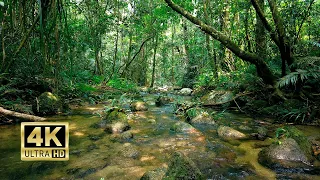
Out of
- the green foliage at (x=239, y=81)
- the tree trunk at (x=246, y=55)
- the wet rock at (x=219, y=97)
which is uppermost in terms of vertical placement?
the tree trunk at (x=246, y=55)

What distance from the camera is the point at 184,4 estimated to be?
26.8ft

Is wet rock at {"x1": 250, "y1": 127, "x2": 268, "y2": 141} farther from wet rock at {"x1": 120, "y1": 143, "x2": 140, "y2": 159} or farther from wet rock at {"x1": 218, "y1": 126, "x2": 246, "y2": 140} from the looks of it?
wet rock at {"x1": 120, "y1": 143, "x2": 140, "y2": 159}

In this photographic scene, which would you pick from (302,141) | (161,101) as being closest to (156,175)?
(302,141)

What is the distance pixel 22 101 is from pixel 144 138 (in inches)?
123

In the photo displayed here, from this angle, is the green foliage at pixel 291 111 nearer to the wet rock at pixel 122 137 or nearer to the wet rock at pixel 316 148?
the wet rock at pixel 316 148

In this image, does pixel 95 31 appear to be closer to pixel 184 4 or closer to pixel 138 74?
pixel 184 4

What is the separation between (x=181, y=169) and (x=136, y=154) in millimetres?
1157

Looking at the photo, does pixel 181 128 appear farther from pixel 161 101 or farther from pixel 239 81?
pixel 161 101

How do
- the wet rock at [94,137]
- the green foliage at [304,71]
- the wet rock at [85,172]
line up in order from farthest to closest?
1. the green foliage at [304,71]
2. the wet rock at [94,137]
3. the wet rock at [85,172]

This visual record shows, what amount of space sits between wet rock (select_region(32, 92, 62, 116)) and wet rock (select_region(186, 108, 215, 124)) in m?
3.05

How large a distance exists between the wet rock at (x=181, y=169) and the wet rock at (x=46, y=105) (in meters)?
3.88

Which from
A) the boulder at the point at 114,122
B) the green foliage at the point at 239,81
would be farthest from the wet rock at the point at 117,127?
the green foliage at the point at 239,81

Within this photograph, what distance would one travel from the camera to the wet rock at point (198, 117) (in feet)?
16.3

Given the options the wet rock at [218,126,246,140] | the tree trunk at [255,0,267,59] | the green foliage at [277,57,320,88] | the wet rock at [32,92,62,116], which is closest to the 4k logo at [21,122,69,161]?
the wet rock at [218,126,246,140]
